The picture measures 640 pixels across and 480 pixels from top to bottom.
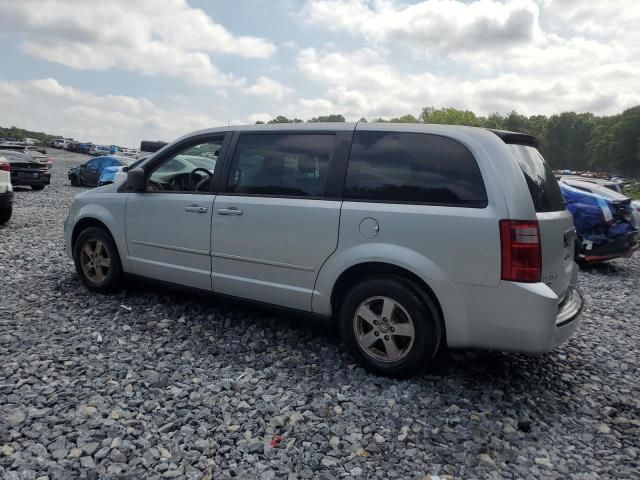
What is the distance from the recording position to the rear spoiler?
3392 millimetres

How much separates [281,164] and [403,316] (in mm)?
1578

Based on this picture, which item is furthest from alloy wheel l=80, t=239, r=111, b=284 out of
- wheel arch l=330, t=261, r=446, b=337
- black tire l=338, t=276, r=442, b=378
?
black tire l=338, t=276, r=442, b=378

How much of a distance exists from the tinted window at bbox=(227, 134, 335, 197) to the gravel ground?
1303mm

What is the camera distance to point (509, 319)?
3.06 meters

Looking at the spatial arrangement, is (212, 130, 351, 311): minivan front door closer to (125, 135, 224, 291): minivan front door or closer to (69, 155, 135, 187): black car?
(125, 135, 224, 291): minivan front door

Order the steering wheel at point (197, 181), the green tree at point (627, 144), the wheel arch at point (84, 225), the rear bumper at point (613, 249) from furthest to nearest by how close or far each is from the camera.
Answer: the green tree at point (627, 144) < the rear bumper at point (613, 249) < the wheel arch at point (84, 225) < the steering wheel at point (197, 181)

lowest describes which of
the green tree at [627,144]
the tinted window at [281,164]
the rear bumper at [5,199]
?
the rear bumper at [5,199]

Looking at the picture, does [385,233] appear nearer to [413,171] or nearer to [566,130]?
[413,171]

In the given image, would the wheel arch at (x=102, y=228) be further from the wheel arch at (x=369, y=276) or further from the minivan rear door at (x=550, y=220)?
the minivan rear door at (x=550, y=220)

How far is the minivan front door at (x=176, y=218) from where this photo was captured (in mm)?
4305

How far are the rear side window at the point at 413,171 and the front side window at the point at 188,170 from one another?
1.45 m

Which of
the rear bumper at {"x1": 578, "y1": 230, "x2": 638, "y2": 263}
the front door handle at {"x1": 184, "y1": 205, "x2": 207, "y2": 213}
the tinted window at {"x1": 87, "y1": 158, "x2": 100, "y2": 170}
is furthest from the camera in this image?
the tinted window at {"x1": 87, "y1": 158, "x2": 100, "y2": 170}

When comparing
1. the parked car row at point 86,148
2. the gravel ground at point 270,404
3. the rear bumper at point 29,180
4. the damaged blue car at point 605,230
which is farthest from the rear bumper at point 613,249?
the parked car row at point 86,148

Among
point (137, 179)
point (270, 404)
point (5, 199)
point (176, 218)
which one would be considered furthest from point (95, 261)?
point (5, 199)
